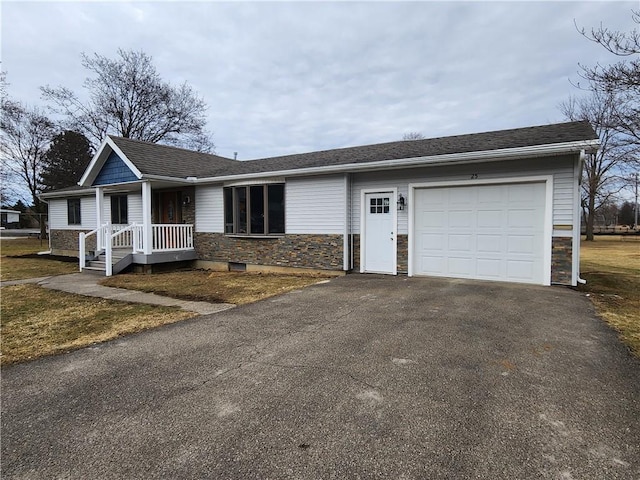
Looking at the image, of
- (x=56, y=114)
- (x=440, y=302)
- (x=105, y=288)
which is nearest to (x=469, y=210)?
(x=440, y=302)

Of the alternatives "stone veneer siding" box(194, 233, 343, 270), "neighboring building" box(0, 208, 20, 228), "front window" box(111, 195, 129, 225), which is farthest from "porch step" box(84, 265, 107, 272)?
"neighboring building" box(0, 208, 20, 228)

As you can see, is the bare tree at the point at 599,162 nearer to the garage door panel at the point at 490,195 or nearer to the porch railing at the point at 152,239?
the garage door panel at the point at 490,195

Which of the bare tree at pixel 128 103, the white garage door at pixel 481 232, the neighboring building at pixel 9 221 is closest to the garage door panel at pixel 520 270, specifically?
the white garage door at pixel 481 232

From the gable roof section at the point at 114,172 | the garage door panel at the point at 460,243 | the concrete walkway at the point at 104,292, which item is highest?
the gable roof section at the point at 114,172

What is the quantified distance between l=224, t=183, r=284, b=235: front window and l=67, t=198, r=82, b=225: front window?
32.1ft

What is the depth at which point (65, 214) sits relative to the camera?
715 inches

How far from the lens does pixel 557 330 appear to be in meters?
4.90

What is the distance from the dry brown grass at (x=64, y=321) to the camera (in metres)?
4.78

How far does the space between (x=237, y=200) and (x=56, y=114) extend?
23159 millimetres

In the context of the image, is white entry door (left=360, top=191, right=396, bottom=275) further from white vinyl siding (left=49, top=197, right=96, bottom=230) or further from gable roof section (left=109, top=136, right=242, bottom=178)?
white vinyl siding (left=49, top=197, right=96, bottom=230)

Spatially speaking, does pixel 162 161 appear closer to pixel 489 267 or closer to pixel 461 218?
pixel 461 218

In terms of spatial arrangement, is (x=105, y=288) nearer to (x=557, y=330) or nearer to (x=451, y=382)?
(x=451, y=382)

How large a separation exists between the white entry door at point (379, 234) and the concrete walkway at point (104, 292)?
4.54 m

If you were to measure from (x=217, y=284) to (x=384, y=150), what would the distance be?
20.2 feet
